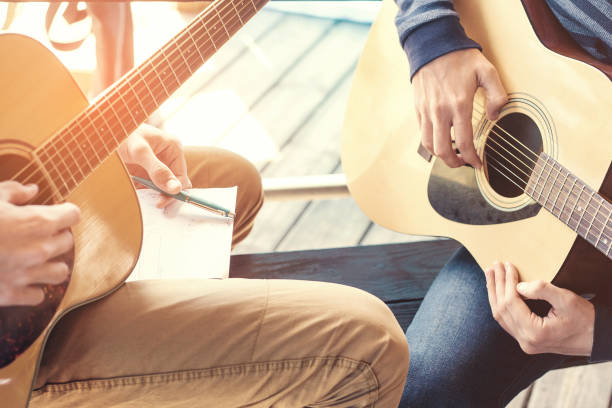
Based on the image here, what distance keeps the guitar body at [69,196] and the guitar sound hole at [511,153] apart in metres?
0.59

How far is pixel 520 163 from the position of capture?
94 centimetres

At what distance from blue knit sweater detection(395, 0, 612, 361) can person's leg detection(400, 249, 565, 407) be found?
16cm

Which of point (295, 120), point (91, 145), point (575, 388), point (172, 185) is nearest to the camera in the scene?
point (91, 145)

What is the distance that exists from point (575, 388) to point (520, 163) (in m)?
0.67

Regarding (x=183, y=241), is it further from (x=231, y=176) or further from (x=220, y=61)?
(x=220, y=61)

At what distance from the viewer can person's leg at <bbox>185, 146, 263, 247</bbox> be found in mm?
1201

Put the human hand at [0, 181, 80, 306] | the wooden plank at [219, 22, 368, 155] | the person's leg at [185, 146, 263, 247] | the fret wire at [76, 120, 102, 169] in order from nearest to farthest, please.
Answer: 1. the human hand at [0, 181, 80, 306]
2. the fret wire at [76, 120, 102, 169]
3. the person's leg at [185, 146, 263, 247]
4. the wooden plank at [219, 22, 368, 155]

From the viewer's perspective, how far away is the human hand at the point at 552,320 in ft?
2.93

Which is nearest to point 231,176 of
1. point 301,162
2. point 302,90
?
point 301,162

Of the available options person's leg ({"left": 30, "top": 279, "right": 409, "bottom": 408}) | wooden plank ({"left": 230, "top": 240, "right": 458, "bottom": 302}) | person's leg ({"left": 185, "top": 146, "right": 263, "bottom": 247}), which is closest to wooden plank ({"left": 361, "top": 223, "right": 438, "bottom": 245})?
wooden plank ({"left": 230, "top": 240, "right": 458, "bottom": 302})

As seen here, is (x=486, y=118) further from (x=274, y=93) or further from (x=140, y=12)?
(x=140, y=12)

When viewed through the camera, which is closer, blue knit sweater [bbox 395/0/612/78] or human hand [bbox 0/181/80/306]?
human hand [bbox 0/181/80/306]

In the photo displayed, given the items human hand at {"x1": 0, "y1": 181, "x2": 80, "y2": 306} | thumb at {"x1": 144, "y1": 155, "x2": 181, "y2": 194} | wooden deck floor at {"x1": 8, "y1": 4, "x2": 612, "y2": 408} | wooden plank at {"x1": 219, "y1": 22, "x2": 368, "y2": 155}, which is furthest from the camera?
wooden plank at {"x1": 219, "y1": 22, "x2": 368, "y2": 155}

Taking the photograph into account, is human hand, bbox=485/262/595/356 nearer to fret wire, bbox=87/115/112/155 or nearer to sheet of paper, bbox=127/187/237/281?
sheet of paper, bbox=127/187/237/281
